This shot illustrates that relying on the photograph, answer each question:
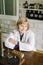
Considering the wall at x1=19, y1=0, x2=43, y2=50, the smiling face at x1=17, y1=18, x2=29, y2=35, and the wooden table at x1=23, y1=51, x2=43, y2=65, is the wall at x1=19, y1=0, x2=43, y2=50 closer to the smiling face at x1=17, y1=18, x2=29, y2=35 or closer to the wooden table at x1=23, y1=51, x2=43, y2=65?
the smiling face at x1=17, y1=18, x2=29, y2=35

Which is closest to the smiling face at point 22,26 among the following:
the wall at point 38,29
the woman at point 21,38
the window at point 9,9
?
the woman at point 21,38

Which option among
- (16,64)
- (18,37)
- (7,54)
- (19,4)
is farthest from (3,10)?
(16,64)

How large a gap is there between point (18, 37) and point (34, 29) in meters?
1.75

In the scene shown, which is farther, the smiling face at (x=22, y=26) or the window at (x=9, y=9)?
the window at (x=9, y=9)

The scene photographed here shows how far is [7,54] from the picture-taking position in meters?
1.83

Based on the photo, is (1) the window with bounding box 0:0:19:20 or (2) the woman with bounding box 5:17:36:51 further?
(1) the window with bounding box 0:0:19:20

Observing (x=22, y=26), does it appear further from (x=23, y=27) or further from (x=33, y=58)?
(x=33, y=58)

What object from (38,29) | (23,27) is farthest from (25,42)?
(38,29)

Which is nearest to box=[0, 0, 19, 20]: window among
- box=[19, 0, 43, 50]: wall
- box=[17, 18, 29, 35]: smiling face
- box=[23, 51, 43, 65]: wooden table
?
box=[19, 0, 43, 50]: wall

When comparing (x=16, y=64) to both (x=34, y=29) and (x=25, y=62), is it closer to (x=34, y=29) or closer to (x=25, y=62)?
(x=25, y=62)

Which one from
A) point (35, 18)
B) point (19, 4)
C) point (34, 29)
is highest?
point (19, 4)

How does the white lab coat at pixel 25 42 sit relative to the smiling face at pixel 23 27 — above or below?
below

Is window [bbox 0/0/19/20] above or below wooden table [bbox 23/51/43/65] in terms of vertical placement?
above

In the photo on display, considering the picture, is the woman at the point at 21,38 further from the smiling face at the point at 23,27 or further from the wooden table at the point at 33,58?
the wooden table at the point at 33,58
